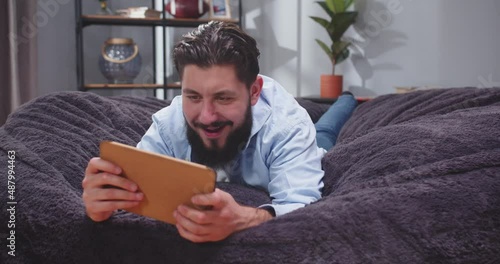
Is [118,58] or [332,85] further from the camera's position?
[118,58]

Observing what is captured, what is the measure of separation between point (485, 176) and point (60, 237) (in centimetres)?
67

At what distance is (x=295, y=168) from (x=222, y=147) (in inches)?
6.2

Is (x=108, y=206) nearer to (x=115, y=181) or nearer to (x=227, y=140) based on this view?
(x=115, y=181)

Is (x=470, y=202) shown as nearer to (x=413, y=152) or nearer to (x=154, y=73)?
(x=413, y=152)

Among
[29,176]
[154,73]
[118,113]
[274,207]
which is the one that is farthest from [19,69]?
[274,207]

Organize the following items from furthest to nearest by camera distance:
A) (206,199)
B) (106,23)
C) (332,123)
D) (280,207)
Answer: (106,23) < (332,123) < (280,207) < (206,199)

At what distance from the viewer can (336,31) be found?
2842mm

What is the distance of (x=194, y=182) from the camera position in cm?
63

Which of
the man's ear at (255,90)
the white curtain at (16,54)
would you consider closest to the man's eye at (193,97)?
the man's ear at (255,90)

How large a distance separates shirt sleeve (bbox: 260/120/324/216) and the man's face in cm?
11

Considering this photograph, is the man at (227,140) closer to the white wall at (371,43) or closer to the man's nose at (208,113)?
the man's nose at (208,113)

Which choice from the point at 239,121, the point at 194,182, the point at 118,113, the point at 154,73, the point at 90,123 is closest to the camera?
the point at 194,182

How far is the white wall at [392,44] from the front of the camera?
2.12 meters

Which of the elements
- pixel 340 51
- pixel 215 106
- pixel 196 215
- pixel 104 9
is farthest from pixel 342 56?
pixel 196 215
